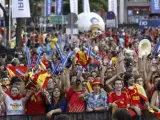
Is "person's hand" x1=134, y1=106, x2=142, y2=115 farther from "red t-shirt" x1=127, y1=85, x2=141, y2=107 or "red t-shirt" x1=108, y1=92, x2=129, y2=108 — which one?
"red t-shirt" x1=127, y1=85, x2=141, y2=107

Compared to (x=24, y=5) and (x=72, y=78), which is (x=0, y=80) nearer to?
(x=72, y=78)

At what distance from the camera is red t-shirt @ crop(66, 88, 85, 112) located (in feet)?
40.9

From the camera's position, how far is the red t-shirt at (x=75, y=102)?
1248 centimetres

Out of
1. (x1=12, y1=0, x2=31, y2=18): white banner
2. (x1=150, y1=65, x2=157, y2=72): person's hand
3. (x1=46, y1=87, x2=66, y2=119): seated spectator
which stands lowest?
(x1=46, y1=87, x2=66, y2=119): seated spectator

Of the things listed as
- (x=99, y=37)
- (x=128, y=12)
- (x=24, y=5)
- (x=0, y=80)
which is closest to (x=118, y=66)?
(x=0, y=80)

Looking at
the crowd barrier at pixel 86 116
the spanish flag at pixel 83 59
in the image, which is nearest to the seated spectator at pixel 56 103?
the crowd barrier at pixel 86 116

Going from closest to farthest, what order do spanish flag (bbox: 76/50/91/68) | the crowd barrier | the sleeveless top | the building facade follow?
the crowd barrier → the sleeveless top → spanish flag (bbox: 76/50/91/68) → the building facade

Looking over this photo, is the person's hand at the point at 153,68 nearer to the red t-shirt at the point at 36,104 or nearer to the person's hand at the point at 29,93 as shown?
the red t-shirt at the point at 36,104

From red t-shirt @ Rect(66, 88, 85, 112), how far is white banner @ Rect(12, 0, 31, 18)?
52.1 feet

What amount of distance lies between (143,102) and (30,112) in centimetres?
186

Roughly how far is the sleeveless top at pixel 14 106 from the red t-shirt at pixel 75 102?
0.77 meters

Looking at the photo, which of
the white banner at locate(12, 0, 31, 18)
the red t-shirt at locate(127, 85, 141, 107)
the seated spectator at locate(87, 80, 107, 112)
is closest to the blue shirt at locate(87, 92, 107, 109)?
the seated spectator at locate(87, 80, 107, 112)

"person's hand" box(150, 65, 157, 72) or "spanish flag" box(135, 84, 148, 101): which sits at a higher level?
"person's hand" box(150, 65, 157, 72)

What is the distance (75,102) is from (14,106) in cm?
99
